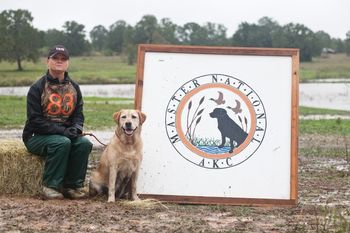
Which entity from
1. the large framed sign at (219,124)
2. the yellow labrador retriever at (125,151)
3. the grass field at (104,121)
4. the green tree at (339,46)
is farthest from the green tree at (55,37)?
the yellow labrador retriever at (125,151)

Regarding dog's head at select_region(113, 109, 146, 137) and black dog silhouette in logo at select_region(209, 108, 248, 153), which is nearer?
dog's head at select_region(113, 109, 146, 137)

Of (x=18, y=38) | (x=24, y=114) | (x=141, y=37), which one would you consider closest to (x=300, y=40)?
(x=141, y=37)

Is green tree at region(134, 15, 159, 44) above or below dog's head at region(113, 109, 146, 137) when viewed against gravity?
above

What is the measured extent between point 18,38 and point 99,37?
55459 millimetres

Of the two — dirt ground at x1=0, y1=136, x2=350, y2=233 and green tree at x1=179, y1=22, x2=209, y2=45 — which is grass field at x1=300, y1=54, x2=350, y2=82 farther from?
dirt ground at x1=0, y1=136, x2=350, y2=233

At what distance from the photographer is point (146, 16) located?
12081cm

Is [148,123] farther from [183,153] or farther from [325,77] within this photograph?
[325,77]

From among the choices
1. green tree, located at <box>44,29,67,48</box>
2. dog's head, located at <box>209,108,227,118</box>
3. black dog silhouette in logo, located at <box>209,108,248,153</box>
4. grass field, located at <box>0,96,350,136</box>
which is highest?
green tree, located at <box>44,29,67,48</box>

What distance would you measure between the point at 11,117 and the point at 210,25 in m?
113

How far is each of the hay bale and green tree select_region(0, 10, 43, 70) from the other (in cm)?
7176

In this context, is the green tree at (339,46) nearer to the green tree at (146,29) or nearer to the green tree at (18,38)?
the green tree at (146,29)

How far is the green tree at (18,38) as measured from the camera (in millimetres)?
81050

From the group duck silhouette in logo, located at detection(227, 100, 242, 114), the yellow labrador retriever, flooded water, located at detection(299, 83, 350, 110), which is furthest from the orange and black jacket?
flooded water, located at detection(299, 83, 350, 110)

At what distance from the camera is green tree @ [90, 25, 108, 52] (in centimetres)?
13438
